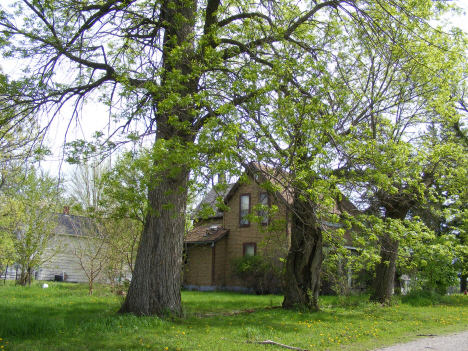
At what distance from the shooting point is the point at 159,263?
1020 cm

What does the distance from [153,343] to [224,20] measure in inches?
324

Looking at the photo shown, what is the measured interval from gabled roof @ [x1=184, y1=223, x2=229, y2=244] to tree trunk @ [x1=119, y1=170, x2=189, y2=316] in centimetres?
1506

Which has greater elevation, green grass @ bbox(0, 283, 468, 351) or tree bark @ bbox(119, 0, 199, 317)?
tree bark @ bbox(119, 0, 199, 317)

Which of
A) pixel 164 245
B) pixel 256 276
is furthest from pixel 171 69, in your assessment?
pixel 256 276

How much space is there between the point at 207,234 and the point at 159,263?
16.8 m

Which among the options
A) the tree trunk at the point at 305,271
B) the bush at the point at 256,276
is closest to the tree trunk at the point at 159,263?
the tree trunk at the point at 305,271

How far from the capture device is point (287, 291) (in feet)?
45.2

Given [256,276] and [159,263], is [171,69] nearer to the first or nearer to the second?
[159,263]

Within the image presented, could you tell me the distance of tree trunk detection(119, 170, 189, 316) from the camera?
9969 mm

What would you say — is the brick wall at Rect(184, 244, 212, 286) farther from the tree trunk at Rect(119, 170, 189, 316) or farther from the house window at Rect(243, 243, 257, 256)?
the tree trunk at Rect(119, 170, 189, 316)

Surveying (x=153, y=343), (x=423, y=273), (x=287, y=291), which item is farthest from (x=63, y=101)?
(x=423, y=273)

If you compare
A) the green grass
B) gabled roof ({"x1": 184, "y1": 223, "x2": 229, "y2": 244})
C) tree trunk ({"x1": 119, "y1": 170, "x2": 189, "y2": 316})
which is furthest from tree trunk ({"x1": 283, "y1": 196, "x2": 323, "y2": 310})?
gabled roof ({"x1": 184, "y1": 223, "x2": 229, "y2": 244})

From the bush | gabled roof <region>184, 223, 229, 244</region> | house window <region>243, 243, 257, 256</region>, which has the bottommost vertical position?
the bush

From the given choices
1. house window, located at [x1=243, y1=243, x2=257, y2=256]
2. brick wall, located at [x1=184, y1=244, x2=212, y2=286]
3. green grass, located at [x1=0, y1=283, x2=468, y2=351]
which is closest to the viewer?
green grass, located at [x1=0, y1=283, x2=468, y2=351]
